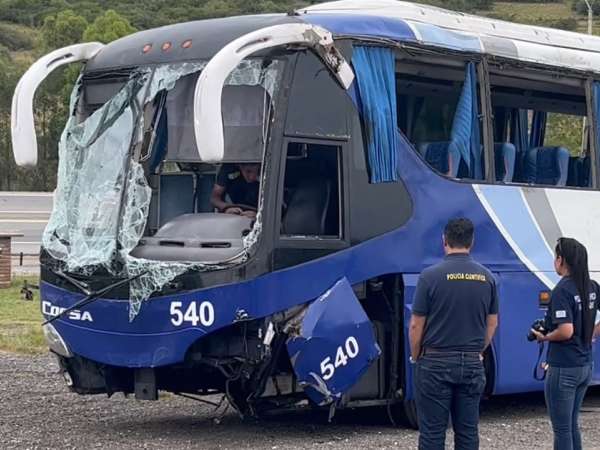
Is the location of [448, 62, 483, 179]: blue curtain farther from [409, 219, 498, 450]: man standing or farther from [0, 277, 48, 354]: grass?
[0, 277, 48, 354]: grass

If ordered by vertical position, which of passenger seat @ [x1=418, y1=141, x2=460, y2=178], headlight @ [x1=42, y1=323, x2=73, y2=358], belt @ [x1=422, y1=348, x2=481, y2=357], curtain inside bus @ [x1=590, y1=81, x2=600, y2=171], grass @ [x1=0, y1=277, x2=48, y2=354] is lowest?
grass @ [x1=0, y1=277, x2=48, y2=354]

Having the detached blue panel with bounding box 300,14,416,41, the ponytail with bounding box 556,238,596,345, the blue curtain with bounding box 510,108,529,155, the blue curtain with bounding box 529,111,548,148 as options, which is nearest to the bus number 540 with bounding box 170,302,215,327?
the detached blue panel with bounding box 300,14,416,41

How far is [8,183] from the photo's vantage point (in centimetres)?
4856

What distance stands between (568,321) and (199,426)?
413 cm

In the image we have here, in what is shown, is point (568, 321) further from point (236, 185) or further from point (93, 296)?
point (93, 296)

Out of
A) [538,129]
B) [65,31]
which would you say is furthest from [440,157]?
[65,31]

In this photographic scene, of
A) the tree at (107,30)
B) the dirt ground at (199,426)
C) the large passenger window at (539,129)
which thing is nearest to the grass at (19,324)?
the dirt ground at (199,426)

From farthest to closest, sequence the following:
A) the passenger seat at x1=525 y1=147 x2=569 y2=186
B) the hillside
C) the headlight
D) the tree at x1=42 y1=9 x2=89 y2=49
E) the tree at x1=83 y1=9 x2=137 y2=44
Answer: the tree at x1=42 y1=9 x2=89 y2=49
the tree at x1=83 y1=9 x2=137 y2=44
the hillside
the passenger seat at x1=525 y1=147 x2=569 y2=186
the headlight

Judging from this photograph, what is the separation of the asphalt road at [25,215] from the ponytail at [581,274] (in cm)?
2732

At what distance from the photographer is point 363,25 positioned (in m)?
10.2

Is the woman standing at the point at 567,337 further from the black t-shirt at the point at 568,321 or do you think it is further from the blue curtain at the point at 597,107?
the blue curtain at the point at 597,107

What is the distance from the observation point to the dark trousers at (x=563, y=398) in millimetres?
7828

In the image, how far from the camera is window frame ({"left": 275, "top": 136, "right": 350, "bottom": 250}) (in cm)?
943

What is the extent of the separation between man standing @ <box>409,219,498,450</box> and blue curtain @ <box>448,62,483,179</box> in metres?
3.51
